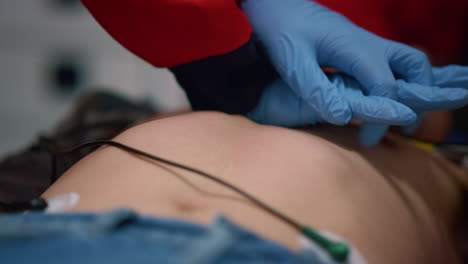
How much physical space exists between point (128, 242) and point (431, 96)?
50cm

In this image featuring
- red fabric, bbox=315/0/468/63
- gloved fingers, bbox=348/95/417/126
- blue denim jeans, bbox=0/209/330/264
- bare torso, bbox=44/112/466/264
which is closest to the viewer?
blue denim jeans, bbox=0/209/330/264

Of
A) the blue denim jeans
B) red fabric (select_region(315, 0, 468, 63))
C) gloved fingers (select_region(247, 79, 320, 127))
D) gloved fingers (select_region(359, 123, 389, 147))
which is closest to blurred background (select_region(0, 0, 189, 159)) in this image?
red fabric (select_region(315, 0, 468, 63))

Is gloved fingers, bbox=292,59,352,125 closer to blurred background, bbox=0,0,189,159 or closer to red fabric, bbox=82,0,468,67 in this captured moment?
red fabric, bbox=82,0,468,67

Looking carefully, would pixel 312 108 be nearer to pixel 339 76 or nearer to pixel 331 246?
pixel 339 76

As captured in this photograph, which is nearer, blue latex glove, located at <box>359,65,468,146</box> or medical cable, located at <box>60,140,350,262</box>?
medical cable, located at <box>60,140,350,262</box>

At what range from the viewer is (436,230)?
26.8 inches

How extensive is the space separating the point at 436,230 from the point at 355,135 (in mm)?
205

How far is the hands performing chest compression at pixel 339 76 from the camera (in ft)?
2.07

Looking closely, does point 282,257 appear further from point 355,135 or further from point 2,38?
point 2,38

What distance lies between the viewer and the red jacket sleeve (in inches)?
24.0

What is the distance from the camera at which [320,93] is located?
25.0 inches

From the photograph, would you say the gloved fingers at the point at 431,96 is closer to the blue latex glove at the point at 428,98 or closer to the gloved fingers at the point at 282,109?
the blue latex glove at the point at 428,98

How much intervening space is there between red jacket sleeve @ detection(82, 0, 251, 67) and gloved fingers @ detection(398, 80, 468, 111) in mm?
269

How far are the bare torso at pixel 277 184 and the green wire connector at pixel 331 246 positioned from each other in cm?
2
